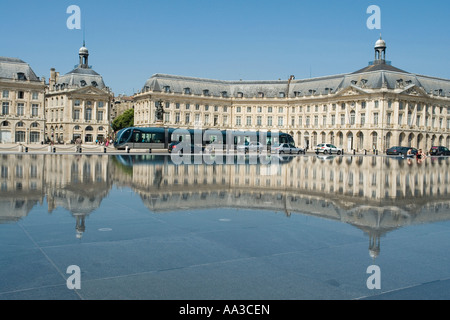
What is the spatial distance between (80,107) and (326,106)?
4879 cm

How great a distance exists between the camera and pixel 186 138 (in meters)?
59.8

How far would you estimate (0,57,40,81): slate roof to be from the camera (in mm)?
75562

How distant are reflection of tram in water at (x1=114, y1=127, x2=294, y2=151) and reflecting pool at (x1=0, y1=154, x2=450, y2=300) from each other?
137 ft

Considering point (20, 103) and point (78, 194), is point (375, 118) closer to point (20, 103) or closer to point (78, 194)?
point (20, 103)

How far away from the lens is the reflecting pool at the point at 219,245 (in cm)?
514

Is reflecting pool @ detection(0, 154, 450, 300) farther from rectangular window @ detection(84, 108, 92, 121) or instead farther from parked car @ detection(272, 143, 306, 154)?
rectangular window @ detection(84, 108, 92, 121)

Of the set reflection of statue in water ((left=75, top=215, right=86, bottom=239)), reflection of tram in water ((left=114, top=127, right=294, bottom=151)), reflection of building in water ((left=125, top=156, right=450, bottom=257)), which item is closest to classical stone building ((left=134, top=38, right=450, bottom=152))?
reflection of tram in water ((left=114, top=127, right=294, bottom=151))

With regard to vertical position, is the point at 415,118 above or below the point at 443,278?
above
